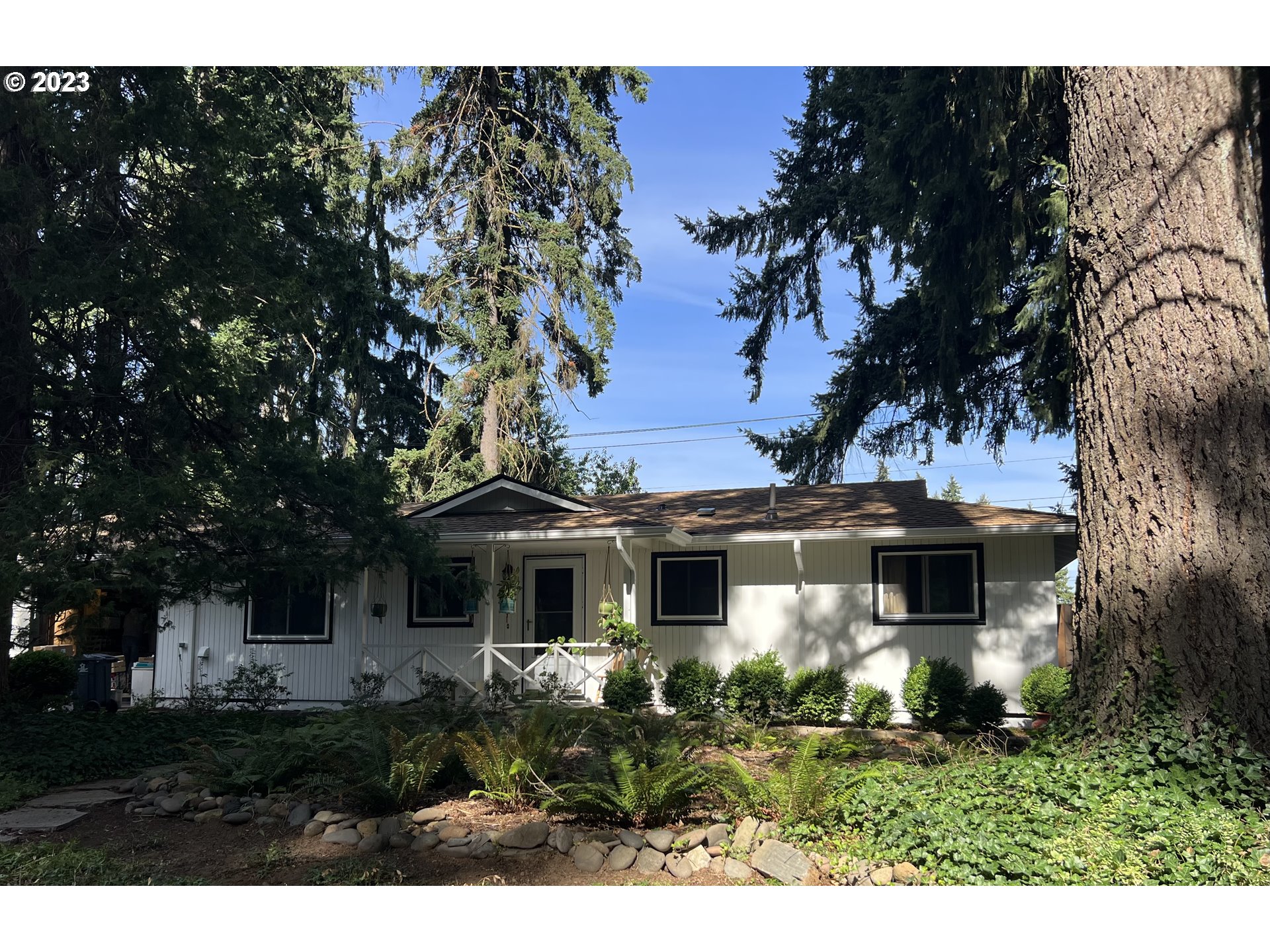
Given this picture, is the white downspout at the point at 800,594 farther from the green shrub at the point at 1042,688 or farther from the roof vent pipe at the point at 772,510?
the green shrub at the point at 1042,688

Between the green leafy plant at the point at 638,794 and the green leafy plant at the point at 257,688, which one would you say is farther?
the green leafy plant at the point at 257,688

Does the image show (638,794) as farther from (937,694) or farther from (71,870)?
(937,694)

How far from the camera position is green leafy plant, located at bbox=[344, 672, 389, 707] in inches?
563

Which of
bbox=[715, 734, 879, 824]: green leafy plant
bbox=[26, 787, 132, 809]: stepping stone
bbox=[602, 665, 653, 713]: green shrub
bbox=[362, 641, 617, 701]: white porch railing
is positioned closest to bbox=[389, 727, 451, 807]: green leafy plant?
bbox=[715, 734, 879, 824]: green leafy plant

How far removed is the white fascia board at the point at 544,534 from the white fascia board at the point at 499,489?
1.28m

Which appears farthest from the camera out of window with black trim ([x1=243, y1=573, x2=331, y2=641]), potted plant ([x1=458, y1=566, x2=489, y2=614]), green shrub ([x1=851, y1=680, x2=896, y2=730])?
window with black trim ([x1=243, y1=573, x2=331, y2=641])

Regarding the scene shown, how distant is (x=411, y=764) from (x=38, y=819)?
10.5ft

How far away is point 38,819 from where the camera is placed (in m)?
7.59

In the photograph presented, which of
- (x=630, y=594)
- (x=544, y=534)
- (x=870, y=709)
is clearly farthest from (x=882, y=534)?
(x=544, y=534)

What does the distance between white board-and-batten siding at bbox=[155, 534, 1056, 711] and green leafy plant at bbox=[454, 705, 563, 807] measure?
20.9 feet

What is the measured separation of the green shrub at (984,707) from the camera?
12.4 meters

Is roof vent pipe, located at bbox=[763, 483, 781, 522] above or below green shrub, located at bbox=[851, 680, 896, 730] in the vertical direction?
above

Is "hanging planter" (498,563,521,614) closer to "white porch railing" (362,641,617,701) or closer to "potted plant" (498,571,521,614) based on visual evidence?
"potted plant" (498,571,521,614)

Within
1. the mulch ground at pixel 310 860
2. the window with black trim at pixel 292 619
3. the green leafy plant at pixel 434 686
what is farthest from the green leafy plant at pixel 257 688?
the mulch ground at pixel 310 860
